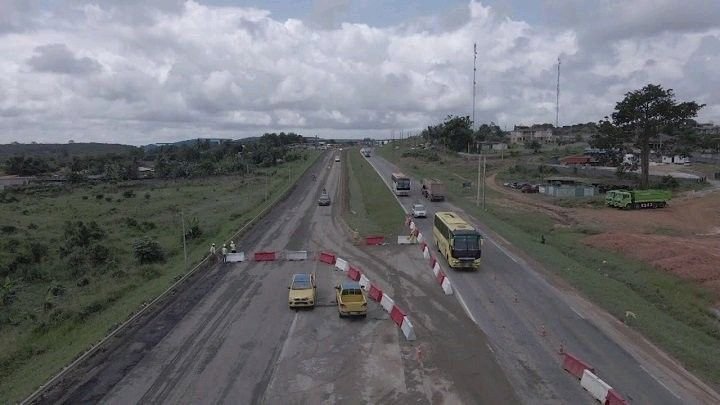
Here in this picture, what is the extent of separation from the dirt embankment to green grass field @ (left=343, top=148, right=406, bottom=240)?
16830mm

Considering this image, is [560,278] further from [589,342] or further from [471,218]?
[471,218]

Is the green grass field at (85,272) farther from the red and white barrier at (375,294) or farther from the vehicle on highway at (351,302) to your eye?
the red and white barrier at (375,294)

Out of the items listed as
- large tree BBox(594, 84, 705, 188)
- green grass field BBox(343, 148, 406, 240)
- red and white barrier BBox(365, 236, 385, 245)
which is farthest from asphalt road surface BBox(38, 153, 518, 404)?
large tree BBox(594, 84, 705, 188)

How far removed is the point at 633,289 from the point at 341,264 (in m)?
18.4

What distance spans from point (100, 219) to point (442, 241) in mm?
49146

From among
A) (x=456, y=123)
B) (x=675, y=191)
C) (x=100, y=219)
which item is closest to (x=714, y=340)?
(x=675, y=191)

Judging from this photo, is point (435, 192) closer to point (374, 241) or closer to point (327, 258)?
point (374, 241)

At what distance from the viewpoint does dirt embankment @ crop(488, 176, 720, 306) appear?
36.2m

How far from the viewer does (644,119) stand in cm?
7581

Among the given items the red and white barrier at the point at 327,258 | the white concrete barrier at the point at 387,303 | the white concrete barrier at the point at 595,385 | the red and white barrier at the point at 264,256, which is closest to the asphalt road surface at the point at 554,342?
the white concrete barrier at the point at 595,385

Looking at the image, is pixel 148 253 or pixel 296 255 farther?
pixel 148 253

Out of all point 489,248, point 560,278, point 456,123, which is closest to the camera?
point 560,278

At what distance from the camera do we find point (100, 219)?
68750mm

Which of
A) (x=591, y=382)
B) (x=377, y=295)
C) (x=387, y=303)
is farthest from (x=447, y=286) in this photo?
(x=591, y=382)
